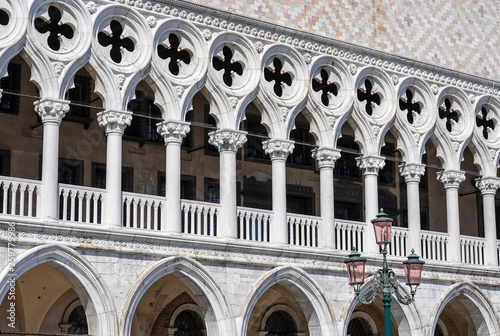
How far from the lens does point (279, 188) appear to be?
63.9 feet

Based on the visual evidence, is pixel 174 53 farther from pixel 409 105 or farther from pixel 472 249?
pixel 472 249

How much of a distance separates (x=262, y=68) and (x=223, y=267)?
11.8ft

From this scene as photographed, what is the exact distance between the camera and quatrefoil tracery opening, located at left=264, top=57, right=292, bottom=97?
1991 cm

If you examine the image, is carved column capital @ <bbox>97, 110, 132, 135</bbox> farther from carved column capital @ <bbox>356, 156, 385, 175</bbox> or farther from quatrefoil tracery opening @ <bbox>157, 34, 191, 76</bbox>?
carved column capital @ <bbox>356, 156, 385, 175</bbox>

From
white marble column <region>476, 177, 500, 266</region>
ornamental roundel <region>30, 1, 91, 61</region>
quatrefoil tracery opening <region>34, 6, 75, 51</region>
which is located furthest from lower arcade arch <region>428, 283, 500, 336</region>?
quatrefoil tracery opening <region>34, 6, 75, 51</region>

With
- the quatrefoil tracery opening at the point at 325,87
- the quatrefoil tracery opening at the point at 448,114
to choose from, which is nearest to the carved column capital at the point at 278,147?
the quatrefoil tracery opening at the point at 325,87

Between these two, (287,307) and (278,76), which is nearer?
(278,76)

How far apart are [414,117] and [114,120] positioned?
21.9ft

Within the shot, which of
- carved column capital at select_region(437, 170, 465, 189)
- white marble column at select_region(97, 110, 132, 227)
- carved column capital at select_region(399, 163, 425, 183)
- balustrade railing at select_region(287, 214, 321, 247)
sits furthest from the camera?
carved column capital at select_region(437, 170, 465, 189)

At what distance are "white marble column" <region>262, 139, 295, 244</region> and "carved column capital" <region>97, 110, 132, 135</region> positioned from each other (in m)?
2.96

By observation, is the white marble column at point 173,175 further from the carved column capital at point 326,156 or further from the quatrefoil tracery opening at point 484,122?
the quatrefoil tracery opening at point 484,122

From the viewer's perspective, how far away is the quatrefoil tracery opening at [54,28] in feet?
57.5

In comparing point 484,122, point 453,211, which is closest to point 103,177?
point 453,211

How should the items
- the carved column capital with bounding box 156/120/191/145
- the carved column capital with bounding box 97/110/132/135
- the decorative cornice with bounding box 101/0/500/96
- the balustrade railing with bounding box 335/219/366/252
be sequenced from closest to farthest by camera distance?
1. the carved column capital with bounding box 97/110/132/135
2. the carved column capital with bounding box 156/120/191/145
3. the decorative cornice with bounding box 101/0/500/96
4. the balustrade railing with bounding box 335/219/366/252
